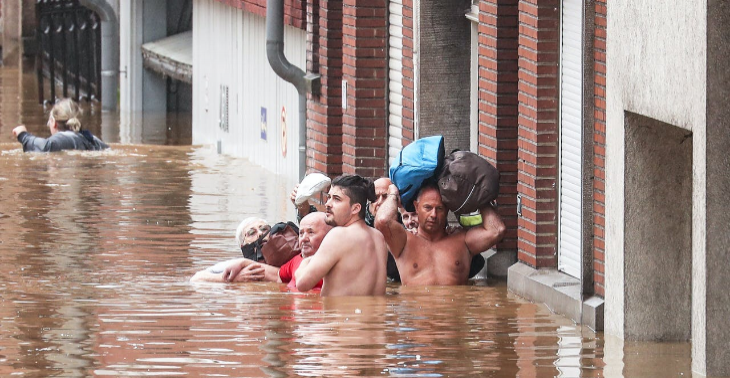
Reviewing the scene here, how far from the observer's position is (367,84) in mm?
17188

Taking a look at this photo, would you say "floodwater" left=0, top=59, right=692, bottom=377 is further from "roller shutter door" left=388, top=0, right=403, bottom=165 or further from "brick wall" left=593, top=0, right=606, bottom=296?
"roller shutter door" left=388, top=0, right=403, bottom=165

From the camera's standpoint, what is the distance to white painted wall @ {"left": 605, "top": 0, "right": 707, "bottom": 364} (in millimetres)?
9219

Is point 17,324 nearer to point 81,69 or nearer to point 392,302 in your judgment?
point 392,302

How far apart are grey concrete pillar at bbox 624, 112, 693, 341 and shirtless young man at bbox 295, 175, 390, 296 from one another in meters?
2.04

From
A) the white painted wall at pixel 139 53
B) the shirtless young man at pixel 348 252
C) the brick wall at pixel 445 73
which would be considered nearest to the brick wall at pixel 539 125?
the shirtless young man at pixel 348 252

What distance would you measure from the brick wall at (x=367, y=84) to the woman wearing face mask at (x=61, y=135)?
22.0 feet

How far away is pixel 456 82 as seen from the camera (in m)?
15.3

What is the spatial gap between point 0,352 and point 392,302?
2909 mm

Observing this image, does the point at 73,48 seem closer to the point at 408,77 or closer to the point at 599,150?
the point at 408,77

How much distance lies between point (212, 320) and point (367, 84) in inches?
245

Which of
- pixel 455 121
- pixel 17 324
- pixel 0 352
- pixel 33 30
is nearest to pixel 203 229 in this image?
pixel 455 121

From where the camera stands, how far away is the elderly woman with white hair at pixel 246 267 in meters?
13.2

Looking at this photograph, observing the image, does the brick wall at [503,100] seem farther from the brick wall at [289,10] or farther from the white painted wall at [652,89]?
the brick wall at [289,10]

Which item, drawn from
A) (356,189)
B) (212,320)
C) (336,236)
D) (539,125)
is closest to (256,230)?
(356,189)
